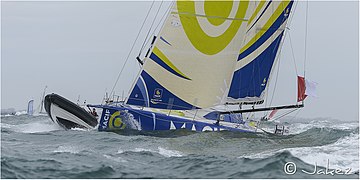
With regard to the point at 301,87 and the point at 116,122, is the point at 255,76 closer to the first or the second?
the point at 301,87

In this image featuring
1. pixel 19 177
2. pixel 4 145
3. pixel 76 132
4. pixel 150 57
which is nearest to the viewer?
Answer: pixel 19 177

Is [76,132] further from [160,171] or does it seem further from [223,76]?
[160,171]

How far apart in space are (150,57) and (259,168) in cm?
954

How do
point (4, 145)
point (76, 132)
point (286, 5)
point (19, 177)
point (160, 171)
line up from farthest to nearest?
point (286, 5), point (76, 132), point (4, 145), point (160, 171), point (19, 177)

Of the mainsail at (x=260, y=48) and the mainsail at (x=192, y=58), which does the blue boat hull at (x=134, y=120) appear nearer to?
the mainsail at (x=192, y=58)

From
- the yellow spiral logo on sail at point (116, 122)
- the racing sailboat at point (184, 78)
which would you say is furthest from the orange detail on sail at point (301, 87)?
the yellow spiral logo on sail at point (116, 122)

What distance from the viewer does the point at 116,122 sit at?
62.3 ft

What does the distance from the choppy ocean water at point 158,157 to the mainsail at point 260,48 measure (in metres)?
5.68

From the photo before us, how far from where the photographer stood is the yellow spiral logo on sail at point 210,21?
65.7 ft

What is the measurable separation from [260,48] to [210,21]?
13.3 ft

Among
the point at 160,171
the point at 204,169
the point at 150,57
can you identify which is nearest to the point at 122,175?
the point at 160,171

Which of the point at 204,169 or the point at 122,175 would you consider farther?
the point at 204,169

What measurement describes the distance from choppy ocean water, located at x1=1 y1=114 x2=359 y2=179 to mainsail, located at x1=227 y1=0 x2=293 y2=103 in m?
5.68

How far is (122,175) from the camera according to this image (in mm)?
10078
